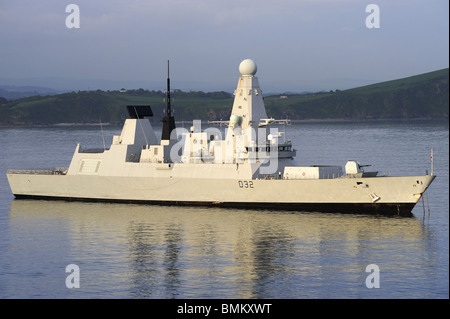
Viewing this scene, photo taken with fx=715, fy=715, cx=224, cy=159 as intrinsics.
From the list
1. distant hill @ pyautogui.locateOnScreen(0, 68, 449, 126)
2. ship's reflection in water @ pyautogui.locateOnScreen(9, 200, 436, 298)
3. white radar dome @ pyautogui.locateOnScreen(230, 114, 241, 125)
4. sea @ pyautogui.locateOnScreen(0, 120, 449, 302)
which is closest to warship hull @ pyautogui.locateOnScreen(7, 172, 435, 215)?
sea @ pyautogui.locateOnScreen(0, 120, 449, 302)

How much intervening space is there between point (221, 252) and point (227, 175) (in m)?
10.6

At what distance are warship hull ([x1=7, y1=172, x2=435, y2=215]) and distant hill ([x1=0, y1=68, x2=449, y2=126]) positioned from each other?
4358 inches

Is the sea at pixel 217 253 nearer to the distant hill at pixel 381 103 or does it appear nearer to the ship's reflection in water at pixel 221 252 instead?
the ship's reflection in water at pixel 221 252

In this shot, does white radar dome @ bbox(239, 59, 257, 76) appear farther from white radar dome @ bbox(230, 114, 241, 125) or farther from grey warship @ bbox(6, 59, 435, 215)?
white radar dome @ bbox(230, 114, 241, 125)

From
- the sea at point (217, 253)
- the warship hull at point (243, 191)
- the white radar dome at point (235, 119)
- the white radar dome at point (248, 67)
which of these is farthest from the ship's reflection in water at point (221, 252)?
the white radar dome at point (248, 67)

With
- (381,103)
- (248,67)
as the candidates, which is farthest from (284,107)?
(248,67)

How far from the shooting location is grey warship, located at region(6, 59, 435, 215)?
1489 inches

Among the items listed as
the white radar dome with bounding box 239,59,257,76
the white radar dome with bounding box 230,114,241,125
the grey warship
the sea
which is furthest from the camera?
the white radar dome with bounding box 239,59,257,76

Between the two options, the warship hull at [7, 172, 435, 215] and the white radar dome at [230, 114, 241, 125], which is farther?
the white radar dome at [230, 114, 241, 125]

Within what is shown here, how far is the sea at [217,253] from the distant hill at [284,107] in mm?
118429

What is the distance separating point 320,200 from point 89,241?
12782mm

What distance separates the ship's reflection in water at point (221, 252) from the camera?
25.2 meters

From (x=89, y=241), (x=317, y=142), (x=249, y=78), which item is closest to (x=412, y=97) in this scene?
(x=317, y=142)

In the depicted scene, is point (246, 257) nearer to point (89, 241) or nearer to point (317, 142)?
point (89, 241)
